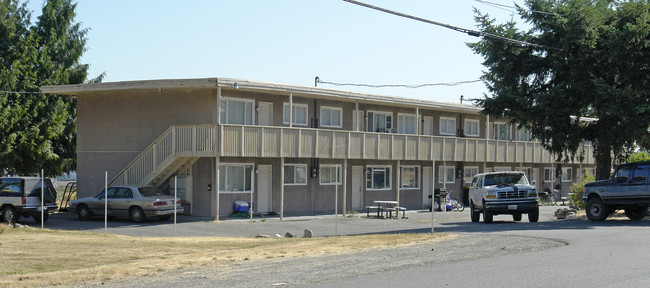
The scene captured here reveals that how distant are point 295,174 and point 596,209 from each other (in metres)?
13.8

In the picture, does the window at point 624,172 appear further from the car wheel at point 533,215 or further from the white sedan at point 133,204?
the white sedan at point 133,204

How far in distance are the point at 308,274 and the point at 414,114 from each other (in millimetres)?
28938

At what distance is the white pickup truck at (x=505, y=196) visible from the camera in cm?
2581

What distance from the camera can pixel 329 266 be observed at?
44.3 feet

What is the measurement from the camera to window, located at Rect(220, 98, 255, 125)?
31016mm

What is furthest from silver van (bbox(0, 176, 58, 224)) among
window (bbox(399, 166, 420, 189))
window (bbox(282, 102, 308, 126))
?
window (bbox(399, 166, 420, 189))

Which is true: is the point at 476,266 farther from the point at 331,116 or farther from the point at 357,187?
the point at 357,187

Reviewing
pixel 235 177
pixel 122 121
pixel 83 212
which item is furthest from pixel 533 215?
pixel 122 121

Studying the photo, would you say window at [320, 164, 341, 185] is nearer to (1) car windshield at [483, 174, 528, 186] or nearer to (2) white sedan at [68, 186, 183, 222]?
(2) white sedan at [68, 186, 183, 222]

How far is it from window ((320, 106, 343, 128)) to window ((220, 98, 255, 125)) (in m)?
4.48

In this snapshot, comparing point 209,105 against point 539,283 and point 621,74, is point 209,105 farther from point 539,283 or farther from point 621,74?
point 539,283

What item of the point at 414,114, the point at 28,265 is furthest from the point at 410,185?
the point at 28,265

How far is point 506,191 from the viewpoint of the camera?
25797mm

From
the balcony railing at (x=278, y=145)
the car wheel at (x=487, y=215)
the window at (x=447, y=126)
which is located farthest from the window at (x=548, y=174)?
the car wheel at (x=487, y=215)
